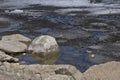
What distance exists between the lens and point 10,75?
5570 millimetres

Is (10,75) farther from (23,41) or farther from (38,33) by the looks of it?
(38,33)

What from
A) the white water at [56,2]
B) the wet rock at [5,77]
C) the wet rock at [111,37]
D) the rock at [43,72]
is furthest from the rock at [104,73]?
the white water at [56,2]

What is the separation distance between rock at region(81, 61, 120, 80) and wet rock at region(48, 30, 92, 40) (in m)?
3.47

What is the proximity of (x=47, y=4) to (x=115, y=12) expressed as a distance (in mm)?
4364

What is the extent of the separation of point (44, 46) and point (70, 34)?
1991mm

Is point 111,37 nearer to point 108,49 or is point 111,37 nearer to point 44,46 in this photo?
point 108,49

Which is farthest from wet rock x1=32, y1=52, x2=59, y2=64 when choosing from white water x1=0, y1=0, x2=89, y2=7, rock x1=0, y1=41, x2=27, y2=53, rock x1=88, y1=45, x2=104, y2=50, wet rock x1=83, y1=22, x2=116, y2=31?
white water x1=0, y1=0, x2=89, y2=7

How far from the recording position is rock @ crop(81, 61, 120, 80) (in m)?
5.63

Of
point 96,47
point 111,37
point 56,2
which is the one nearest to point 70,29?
point 111,37

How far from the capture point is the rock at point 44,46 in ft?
26.6

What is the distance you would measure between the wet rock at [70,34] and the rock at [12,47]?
1.55m

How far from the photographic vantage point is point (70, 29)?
34.9ft

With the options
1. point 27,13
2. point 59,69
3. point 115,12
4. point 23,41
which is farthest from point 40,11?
point 59,69

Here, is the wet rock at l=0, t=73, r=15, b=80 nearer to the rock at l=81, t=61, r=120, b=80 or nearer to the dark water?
the rock at l=81, t=61, r=120, b=80
